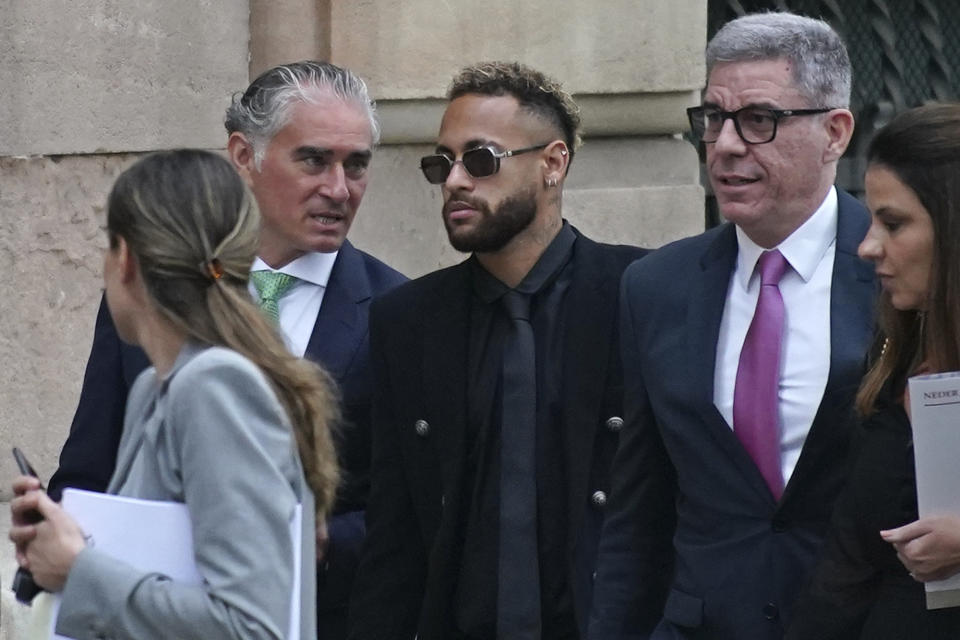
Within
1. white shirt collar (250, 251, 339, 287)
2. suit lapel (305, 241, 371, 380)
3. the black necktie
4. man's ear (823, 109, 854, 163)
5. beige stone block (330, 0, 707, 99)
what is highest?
beige stone block (330, 0, 707, 99)

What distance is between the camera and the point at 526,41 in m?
5.81

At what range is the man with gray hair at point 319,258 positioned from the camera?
4.56 metres

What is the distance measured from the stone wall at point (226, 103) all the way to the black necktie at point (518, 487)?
4.97ft

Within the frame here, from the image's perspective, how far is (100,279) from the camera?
5797 mm

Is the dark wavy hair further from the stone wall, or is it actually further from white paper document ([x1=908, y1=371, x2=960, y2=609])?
the stone wall

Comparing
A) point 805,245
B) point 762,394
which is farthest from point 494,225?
point 762,394

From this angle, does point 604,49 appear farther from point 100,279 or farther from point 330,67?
point 100,279

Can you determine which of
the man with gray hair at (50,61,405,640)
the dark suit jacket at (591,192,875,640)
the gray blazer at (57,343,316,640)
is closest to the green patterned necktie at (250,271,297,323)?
the man with gray hair at (50,61,405,640)

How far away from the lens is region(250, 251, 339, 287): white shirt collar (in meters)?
4.72

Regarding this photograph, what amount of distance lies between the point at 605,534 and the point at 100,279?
2.34 meters

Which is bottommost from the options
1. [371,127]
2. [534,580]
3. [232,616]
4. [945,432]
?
[534,580]

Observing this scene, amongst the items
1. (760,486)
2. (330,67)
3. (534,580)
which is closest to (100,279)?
(330,67)

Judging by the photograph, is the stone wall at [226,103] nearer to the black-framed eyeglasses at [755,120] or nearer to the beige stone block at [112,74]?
the beige stone block at [112,74]

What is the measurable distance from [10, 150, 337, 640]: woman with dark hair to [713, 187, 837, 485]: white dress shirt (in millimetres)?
1026
